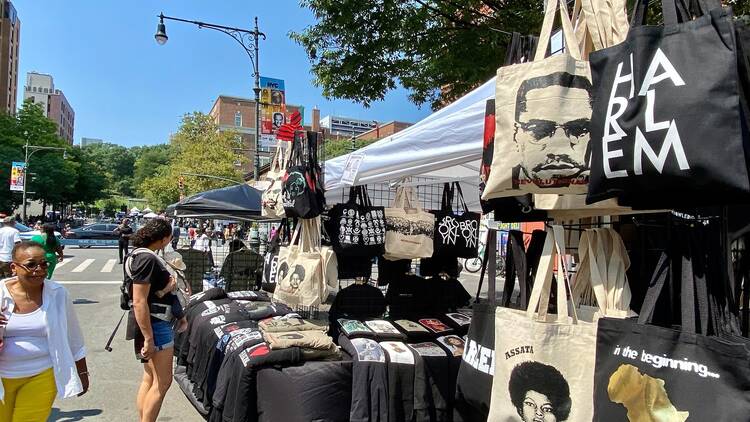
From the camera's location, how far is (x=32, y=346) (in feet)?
10.8

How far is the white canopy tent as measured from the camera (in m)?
2.89

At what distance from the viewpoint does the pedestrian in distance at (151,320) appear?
3.93m

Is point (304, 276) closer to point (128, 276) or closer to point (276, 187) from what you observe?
point (276, 187)

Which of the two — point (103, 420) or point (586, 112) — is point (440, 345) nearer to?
point (586, 112)

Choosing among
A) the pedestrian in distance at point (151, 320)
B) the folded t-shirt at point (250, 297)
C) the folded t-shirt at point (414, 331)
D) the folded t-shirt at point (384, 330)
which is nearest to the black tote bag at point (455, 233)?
the folded t-shirt at point (414, 331)

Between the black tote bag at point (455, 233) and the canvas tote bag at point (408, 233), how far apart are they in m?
0.17

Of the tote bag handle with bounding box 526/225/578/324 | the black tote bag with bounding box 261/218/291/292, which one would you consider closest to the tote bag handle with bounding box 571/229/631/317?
the tote bag handle with bounding box 526/225/578/324

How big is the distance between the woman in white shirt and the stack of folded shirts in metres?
1.34

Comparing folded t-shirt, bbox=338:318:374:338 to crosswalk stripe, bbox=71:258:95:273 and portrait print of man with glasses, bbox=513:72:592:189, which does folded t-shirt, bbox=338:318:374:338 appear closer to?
portrait print of man with glasses, bbox=513:72:592:189

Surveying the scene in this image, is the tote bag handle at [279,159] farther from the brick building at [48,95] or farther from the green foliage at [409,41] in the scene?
the brick building at [48,95]

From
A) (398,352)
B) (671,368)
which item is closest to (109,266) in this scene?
(398,352)

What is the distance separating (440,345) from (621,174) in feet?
8.62

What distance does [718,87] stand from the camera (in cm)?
125

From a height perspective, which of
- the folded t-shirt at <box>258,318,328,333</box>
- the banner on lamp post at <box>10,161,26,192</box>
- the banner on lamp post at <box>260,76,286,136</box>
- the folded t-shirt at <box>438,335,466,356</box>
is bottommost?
the folded t-shirt at <box>438,335,466,356</box>
